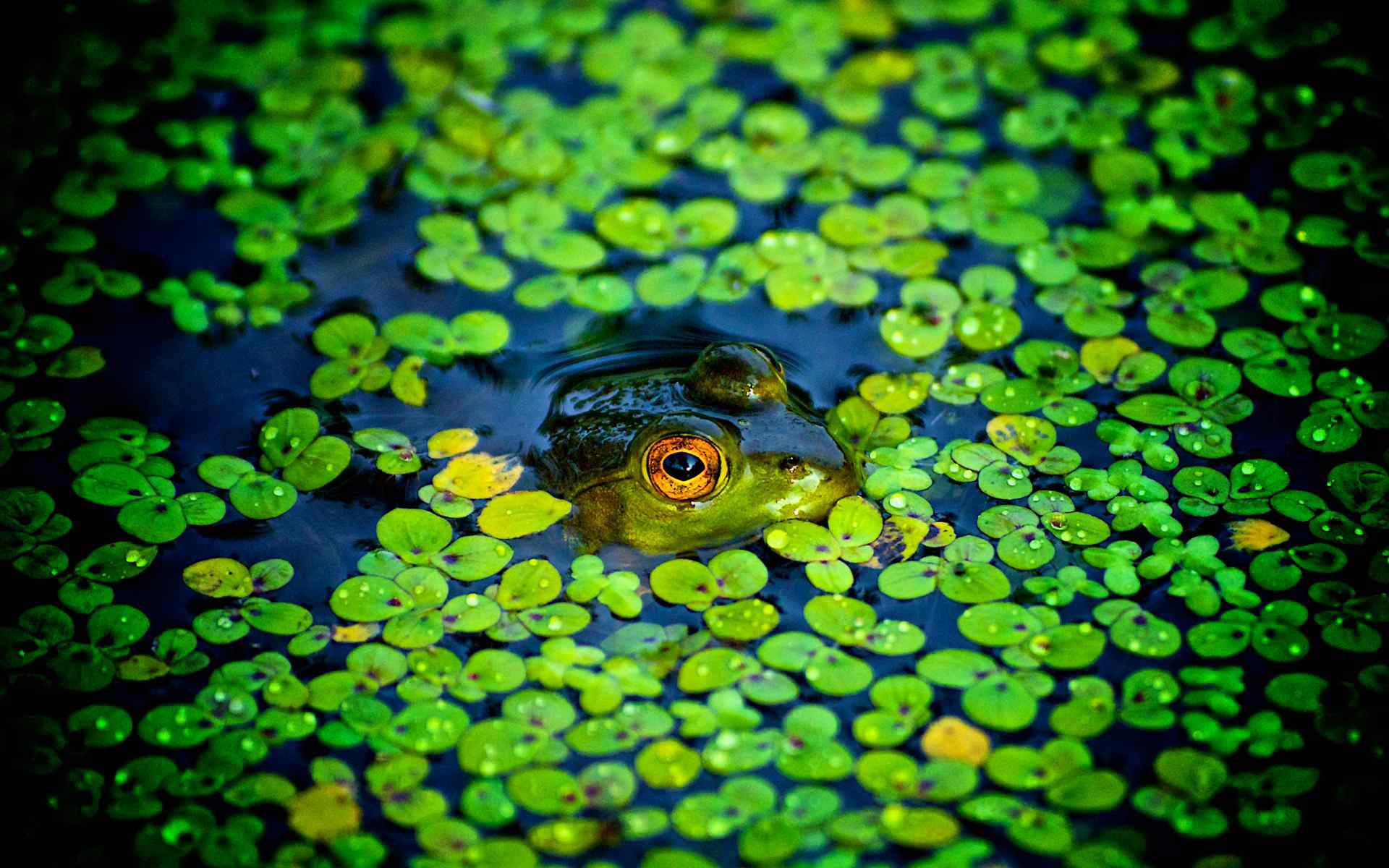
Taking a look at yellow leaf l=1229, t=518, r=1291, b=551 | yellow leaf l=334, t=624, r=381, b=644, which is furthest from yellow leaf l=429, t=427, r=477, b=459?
yellow leaf l=1229, t=518, r=1291, b=551

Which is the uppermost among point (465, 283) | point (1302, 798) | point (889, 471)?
point (465, 283)

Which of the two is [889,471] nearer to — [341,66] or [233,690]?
[233,690]

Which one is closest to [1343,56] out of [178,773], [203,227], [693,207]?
[693,207]

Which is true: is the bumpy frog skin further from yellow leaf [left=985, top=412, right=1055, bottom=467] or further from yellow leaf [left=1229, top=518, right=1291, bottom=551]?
yellow leaf [left=1229, top=518, right=1291, bottom=551]

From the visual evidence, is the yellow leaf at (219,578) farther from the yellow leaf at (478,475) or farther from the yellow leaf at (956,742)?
the yellow leaf at (956,742)

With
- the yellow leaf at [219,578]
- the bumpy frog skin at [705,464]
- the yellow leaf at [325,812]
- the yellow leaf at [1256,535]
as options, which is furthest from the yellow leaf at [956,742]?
the yellow leaf at [219,578]

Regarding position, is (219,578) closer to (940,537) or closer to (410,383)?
(410,383)

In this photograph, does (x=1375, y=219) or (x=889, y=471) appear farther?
(x=1375, y=219)

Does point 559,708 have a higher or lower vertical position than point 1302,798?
higher
